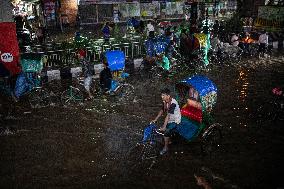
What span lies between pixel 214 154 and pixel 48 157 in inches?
176

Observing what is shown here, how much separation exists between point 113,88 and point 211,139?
5191mm

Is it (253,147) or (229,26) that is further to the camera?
(229,26)

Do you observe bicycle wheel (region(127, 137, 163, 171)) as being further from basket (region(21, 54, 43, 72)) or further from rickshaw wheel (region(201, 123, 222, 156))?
basket (region(21, 54, 43, 72))

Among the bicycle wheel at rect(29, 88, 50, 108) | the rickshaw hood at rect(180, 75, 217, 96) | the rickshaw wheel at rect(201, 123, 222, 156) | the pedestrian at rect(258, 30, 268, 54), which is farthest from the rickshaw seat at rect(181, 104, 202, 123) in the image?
the pedestrian at rect(258, 30, 268, 54)

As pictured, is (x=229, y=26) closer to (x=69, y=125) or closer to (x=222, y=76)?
(x=222, y=76)

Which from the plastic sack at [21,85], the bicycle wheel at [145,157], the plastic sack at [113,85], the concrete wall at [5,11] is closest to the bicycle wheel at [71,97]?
the plastic sack at [113,85]

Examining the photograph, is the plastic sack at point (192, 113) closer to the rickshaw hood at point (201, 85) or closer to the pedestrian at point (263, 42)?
the rickshaw hood at point (201, 85)

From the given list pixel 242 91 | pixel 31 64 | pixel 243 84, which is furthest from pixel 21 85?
pixel 243 84

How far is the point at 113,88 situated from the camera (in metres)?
12.9

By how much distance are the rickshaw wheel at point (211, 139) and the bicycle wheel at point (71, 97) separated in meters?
5.83

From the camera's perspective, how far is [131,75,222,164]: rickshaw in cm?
848

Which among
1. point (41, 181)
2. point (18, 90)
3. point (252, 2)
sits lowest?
point (41, 181)

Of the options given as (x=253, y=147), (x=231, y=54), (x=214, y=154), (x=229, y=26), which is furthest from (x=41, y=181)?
(x=229, y=26)

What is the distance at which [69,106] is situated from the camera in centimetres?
1248
